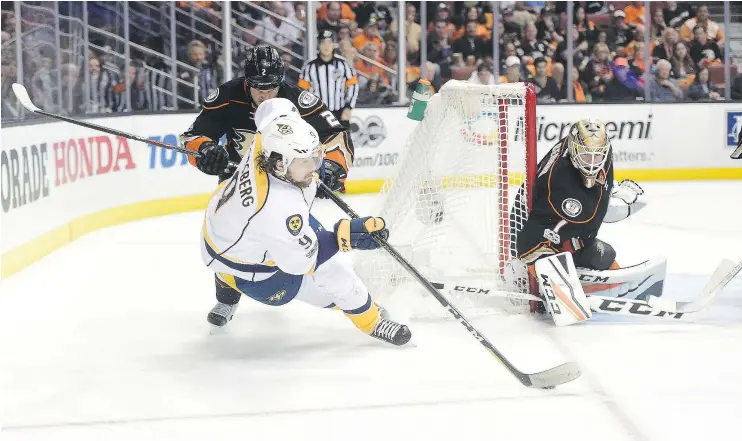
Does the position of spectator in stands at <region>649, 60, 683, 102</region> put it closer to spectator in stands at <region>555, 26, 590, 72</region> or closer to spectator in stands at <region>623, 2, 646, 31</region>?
spectator in stands at <region>623, 2, 646, 31</region>

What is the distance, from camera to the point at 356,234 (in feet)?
9.73

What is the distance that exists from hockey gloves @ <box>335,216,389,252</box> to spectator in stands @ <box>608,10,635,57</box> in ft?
21.0

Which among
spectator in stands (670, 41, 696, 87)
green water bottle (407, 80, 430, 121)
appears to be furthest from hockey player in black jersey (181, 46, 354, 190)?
spectator in stands (670, 41, 696, 87)

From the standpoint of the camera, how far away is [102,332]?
355 cm

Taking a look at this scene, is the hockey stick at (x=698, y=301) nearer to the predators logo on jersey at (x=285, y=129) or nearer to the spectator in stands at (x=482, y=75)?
the predators logo on jersey at (x=285, y=129)

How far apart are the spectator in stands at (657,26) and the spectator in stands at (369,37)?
2.44 metres

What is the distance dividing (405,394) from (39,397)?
100 centimetres

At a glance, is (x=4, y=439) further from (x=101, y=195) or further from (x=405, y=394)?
(x=101, y=195)

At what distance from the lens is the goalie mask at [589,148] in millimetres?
3385

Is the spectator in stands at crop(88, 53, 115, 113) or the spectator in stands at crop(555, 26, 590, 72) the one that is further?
the spectator in stands at crop(555, 26, 590, 72)

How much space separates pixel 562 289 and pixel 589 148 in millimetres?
478

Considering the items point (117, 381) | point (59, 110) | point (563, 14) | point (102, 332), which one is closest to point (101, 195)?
point (59, 110)

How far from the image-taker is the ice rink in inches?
99.0

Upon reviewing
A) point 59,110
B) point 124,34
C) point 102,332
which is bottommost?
point 102,332
